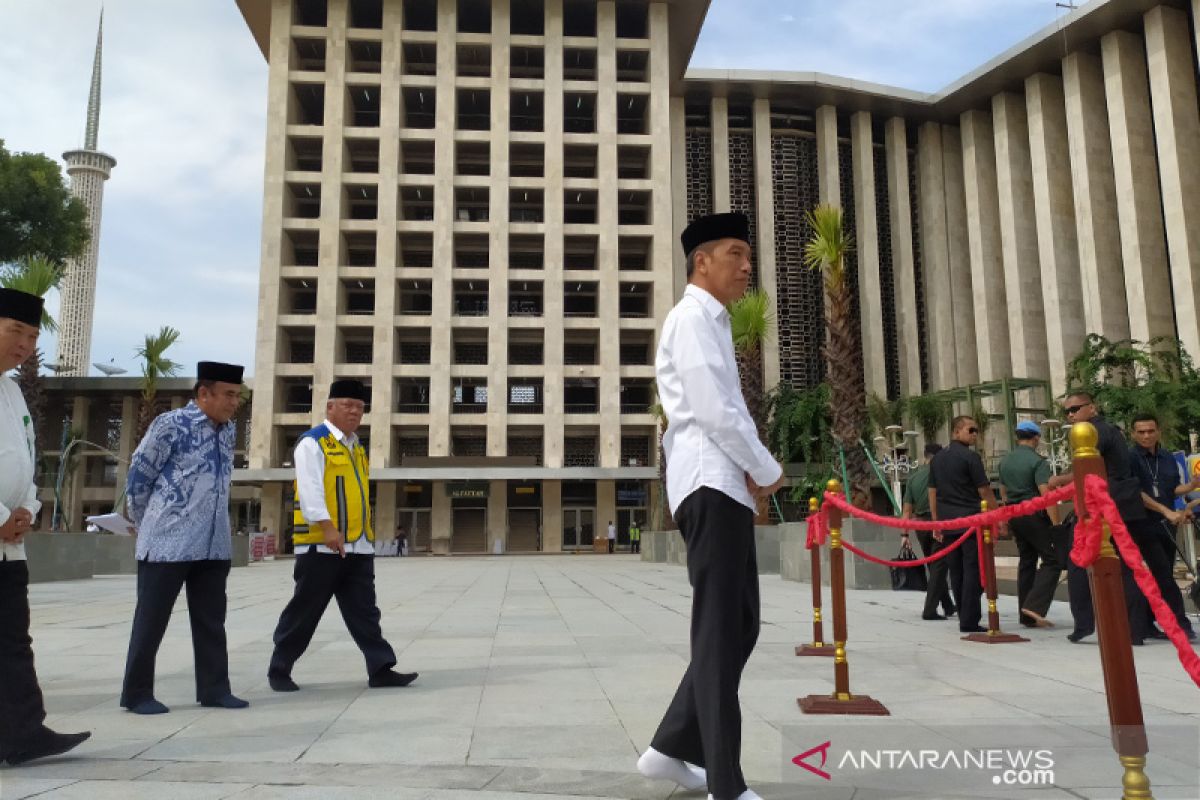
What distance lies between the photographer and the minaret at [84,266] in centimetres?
15675

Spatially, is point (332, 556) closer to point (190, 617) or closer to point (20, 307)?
point (190, 617)

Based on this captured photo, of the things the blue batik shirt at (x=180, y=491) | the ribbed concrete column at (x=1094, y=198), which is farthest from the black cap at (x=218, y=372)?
the ribbed concrete column at (x=1094, y=198)

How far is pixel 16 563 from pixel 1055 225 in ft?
159

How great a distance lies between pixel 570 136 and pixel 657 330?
11.9 metres

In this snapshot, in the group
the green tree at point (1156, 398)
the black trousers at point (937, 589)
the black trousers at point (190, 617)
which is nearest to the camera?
the black trousers at point (190, 617)

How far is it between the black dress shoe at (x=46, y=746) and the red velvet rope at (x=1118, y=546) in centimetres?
387

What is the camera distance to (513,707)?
15.0 ft

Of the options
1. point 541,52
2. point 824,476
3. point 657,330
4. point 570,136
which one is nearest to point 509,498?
point 657,330

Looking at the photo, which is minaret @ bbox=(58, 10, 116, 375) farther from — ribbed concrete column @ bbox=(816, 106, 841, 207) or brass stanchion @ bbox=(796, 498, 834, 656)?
brass stanchion @ bbox=(796, 498, 834, 656)

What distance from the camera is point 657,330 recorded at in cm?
4709

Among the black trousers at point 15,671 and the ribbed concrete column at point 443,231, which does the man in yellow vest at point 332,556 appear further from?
the ribbed concrete column at point 443,231

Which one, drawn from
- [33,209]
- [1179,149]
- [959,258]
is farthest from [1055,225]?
[33,209]

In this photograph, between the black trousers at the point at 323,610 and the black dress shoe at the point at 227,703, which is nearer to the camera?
the black dress shoe at the point at 227,703

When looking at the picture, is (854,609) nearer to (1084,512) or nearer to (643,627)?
(643,627)
